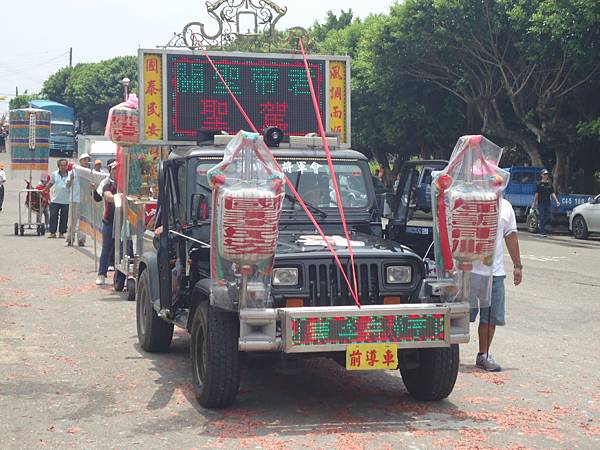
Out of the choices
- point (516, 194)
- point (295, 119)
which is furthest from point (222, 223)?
point (516, 194)

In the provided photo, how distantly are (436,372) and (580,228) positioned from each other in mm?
21973

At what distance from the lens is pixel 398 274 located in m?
7.82

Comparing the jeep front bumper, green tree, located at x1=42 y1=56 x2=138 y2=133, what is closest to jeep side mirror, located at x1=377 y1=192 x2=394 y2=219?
the jeep front bumper

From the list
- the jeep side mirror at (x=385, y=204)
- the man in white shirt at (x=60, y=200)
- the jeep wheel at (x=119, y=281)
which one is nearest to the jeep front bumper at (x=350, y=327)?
the jeep side mirror at (x=385, y=204)

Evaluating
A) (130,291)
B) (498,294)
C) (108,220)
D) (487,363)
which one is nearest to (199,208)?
(498,294)

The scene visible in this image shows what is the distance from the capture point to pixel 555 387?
8797mm

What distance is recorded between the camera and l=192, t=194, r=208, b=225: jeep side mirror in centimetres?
872

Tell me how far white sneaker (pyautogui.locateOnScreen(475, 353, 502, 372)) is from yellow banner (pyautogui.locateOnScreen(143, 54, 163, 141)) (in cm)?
399

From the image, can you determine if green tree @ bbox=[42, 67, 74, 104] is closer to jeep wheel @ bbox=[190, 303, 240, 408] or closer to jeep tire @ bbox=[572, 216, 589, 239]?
jeep tire @ bbox=[572, 216, 589, 239]

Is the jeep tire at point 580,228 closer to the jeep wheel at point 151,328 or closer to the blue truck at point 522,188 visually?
the blue truck at point 522,188

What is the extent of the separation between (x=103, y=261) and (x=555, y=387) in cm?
851

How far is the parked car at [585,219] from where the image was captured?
2808 centimetres

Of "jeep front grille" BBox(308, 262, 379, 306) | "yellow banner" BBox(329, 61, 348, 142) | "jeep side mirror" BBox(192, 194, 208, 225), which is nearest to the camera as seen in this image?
"jeep front grille" BBox(308, 262, 379, 306)

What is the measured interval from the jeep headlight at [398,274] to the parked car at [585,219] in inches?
839
